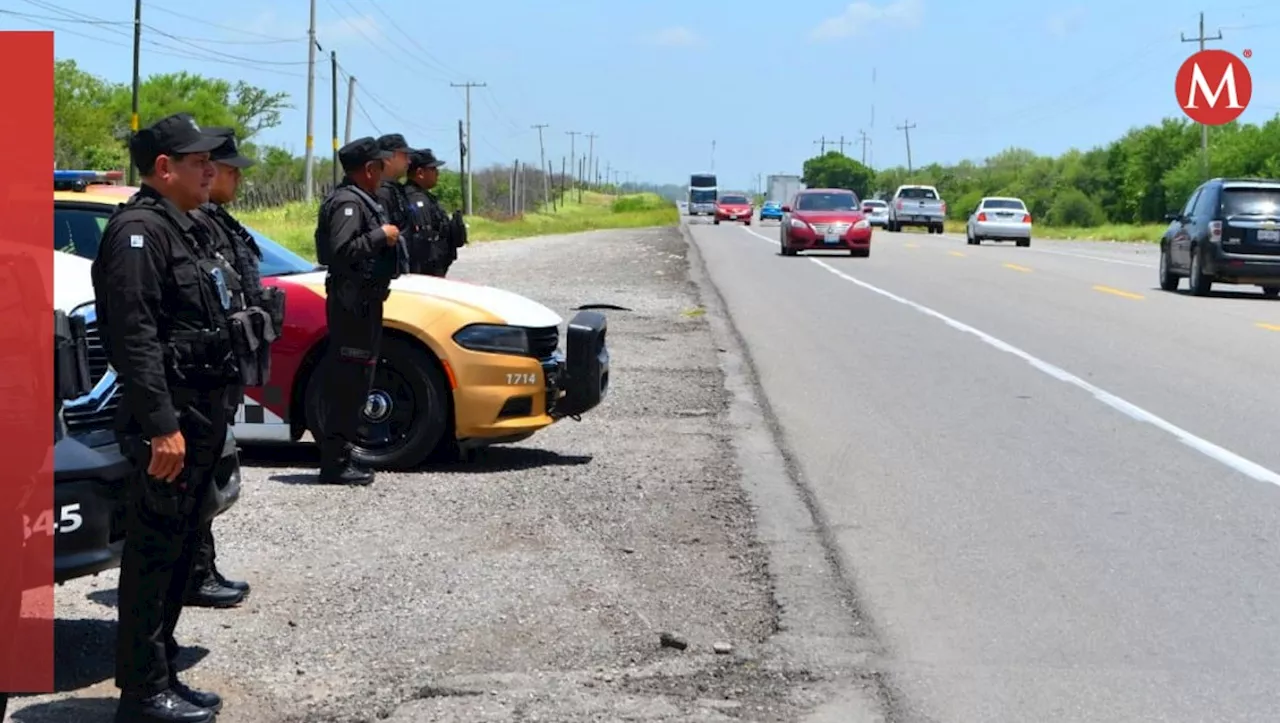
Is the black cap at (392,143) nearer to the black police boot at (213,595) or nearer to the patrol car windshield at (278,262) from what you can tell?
the patrol car windshield at (278,262)

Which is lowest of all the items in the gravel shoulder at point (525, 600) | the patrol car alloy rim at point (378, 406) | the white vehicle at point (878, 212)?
the gravel shoulder at point (525, 600)

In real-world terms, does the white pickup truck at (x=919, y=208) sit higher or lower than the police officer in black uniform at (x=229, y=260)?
higher

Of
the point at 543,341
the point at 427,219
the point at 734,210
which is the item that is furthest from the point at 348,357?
the point at 734,210

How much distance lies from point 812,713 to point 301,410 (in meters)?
4.60

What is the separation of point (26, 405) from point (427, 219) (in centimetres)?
620

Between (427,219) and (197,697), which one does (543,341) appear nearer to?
(427,219)

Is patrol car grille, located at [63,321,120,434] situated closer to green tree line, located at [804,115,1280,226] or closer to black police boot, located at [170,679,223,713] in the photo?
black police boot, located at [170,679,223,713]

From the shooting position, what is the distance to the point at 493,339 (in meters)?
9.00

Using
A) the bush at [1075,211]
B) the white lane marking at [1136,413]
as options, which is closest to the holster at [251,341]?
the white lane marking at [1136,413]

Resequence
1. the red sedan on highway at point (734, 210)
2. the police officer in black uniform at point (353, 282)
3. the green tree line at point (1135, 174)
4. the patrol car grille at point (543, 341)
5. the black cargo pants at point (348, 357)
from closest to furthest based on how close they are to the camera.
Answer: the police officer in black uniform at point (353, 282) → the black cargo pants at point (348, 357) → the patrol car grille at point (543, 341) → the green tree line at point (1135, 174) → the red sedan on highway at point (734, 210)

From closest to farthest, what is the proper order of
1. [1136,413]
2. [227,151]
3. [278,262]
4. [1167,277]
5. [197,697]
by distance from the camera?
[197,697]
[227,151]
[278,262]
[1136,413]
[1167,277]

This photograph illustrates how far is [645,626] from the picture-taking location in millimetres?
6008

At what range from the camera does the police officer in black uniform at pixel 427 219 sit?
34.9 feet

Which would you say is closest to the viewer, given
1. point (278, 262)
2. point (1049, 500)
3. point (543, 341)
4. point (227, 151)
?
point (227, 151)
